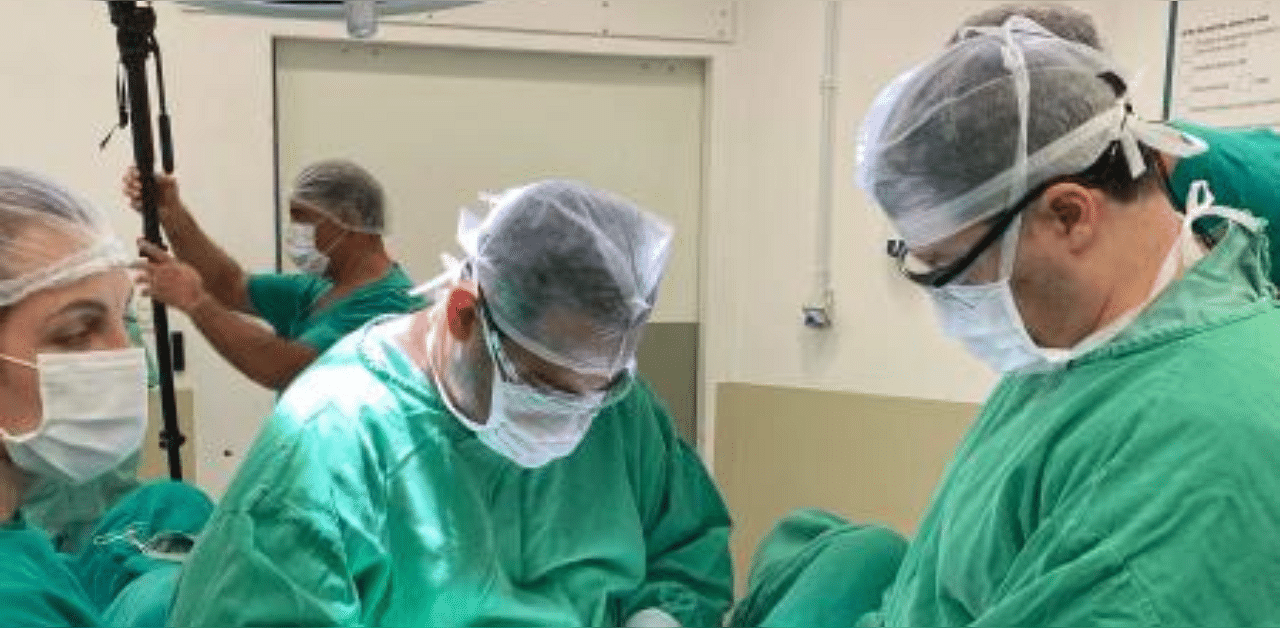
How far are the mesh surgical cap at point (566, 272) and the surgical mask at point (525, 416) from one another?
0.04m

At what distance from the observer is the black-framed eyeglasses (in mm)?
892

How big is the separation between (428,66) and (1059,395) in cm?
230

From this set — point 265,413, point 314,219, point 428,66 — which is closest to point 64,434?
point 314,219

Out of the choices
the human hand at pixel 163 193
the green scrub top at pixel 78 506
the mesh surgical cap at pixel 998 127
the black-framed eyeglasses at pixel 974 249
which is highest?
the mesh surgical cap at pixel 998 127

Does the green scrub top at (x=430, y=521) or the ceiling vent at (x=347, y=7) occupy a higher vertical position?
the ceiling vent at (x=347, y=7)

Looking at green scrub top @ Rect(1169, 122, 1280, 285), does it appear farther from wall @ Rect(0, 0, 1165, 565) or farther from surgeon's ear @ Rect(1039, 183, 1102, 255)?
wall @ Rect(0, 0, 1165, 565)

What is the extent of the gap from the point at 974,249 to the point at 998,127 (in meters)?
0.10

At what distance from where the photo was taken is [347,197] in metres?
2.40

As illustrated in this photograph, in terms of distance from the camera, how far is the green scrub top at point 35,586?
964 mm

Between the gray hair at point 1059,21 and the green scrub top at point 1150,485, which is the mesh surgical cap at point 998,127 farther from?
the gray hair at point 1059,21

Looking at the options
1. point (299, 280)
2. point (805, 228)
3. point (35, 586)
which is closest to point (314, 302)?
point (299, 280)

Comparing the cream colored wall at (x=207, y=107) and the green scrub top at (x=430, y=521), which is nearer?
the green scrub top at (x=430, y=521)

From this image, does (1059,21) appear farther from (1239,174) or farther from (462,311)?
(462,311)

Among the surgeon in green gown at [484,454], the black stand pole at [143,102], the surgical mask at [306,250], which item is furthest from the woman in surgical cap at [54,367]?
the surgical mask at [306,250]
